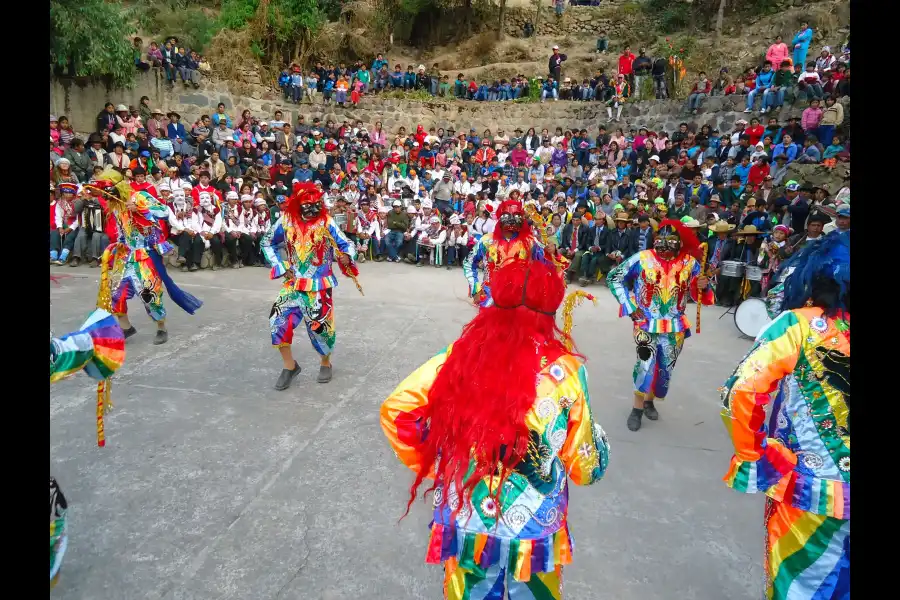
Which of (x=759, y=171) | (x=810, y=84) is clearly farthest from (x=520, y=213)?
(x=810, y=84)

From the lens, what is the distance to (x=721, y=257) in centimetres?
1034

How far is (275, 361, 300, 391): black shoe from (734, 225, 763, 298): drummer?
24.3 ft

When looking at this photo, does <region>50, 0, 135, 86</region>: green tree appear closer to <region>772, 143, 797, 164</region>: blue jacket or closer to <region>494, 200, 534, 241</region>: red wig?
<region>494, 200, 534, 241</region>: red wig

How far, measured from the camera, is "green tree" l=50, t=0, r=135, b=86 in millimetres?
13016

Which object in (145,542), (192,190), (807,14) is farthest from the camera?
(807,14)

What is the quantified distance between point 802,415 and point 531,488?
3.52 ft

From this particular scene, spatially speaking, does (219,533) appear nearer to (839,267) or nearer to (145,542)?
(145,542)

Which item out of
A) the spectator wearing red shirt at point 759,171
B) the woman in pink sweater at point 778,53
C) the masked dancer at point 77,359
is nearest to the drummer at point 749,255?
the spectator wearing red shirt at point 759,171

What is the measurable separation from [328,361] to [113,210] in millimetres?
2953

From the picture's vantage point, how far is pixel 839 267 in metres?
2.15

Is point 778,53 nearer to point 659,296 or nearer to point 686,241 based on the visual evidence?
point 686,241

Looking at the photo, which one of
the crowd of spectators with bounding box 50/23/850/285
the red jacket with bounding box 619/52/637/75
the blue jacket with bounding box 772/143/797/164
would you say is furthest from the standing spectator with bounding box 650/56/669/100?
the blue jacket with bounding box 772/143/797/164
